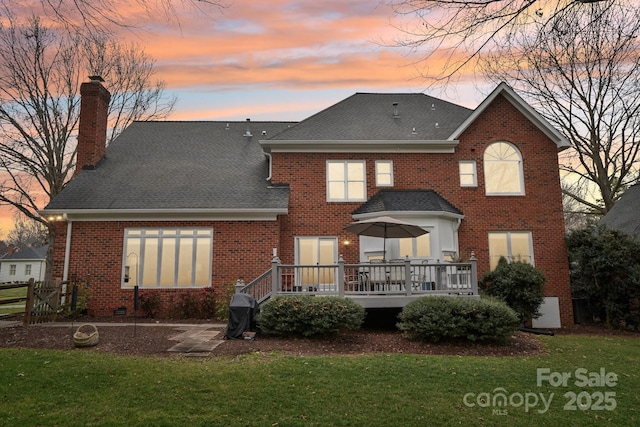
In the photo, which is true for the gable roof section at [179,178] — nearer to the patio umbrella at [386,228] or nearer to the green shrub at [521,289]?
the patio umbrella at [386,228]

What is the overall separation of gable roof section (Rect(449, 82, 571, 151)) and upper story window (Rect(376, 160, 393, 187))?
8.50 feet

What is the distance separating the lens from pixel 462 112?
60.3ft

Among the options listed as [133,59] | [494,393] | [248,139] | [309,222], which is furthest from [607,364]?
[133,59]

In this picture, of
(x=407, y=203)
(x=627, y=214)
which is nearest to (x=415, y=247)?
(x=407, y=203)

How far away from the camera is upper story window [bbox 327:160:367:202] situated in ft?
52.1

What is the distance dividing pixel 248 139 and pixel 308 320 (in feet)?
38.5

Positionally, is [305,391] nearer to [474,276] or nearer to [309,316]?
[309,316]

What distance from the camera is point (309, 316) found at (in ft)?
32.9

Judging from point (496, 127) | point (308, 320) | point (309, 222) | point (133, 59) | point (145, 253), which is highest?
point (133, 59)

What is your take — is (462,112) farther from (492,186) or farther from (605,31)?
(605,31)

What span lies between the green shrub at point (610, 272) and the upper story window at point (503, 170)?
9.11ft

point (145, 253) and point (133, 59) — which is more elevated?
point (133, 59)

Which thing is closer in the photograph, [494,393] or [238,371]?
[494,393]

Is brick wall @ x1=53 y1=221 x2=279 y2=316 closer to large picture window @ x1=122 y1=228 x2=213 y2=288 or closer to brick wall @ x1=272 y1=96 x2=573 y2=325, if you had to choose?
large picture window @ x1=122 y1=228 x2=213 y2=288
